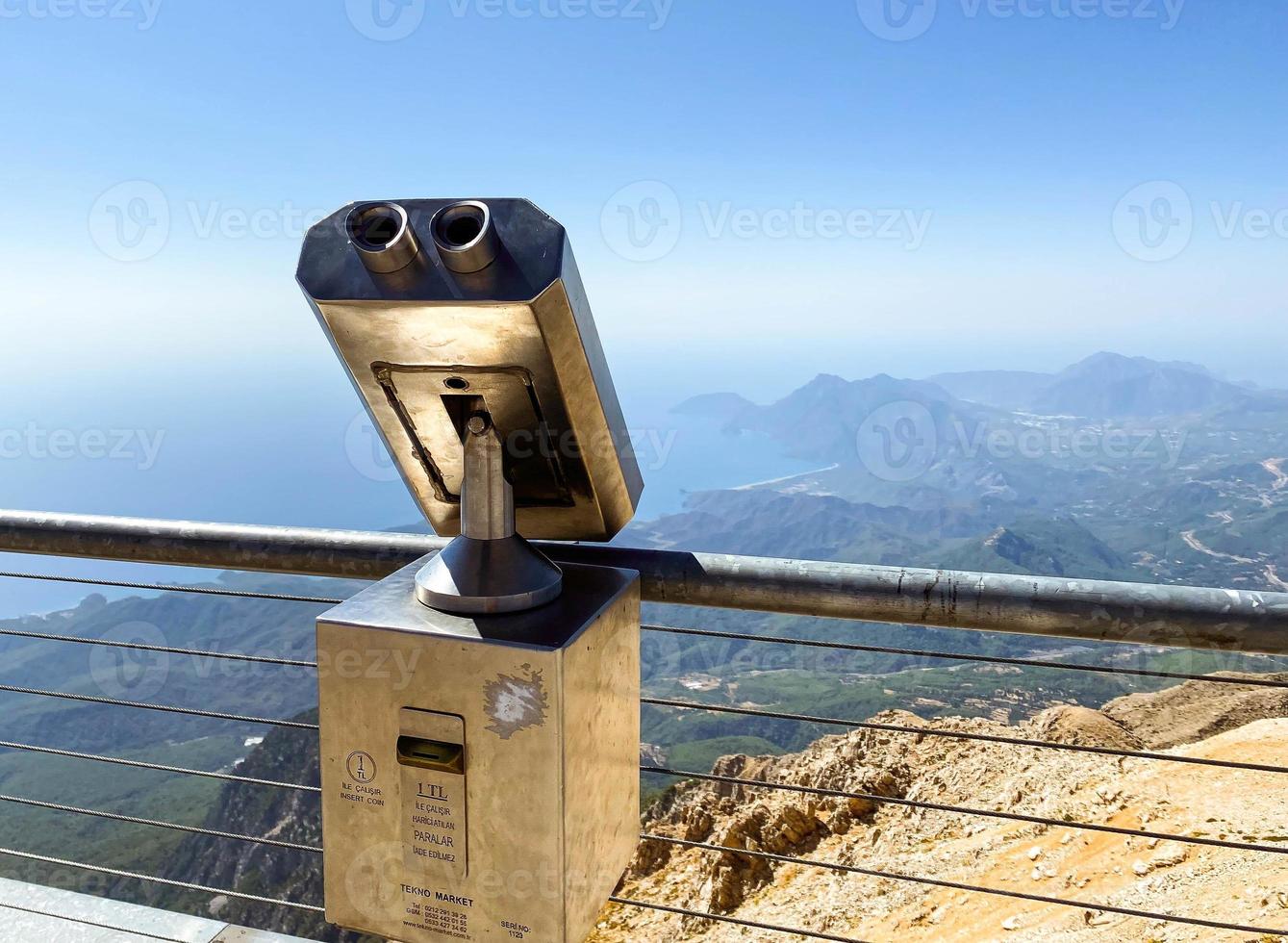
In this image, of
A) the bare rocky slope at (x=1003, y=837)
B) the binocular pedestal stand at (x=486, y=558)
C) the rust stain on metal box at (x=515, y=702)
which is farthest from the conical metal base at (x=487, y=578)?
the bare rocky slope at (x=1003, y=837)

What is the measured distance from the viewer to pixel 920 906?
5.14 metres

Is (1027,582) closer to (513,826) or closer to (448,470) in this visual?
(513,826)

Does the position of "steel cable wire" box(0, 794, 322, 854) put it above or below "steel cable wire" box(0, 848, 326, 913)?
above

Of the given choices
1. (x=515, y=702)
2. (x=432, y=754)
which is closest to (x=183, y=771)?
(x=432, y=754)

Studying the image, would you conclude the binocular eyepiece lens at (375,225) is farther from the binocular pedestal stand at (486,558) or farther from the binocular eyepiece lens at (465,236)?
the binocular pedestal stand at (486,558)

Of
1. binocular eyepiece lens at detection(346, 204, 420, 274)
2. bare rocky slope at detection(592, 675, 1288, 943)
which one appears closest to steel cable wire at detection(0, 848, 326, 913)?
binocular eyepiece lens at detection(346, 204, 420, 274)

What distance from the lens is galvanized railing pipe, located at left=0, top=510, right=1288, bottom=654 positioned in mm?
1109

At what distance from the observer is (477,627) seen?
43.5 inches

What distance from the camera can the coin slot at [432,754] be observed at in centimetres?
109

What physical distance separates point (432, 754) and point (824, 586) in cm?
60

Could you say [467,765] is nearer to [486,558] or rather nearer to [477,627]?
[477,627]

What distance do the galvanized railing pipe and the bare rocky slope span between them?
1.85 metres

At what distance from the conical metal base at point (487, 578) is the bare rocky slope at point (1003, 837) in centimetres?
199

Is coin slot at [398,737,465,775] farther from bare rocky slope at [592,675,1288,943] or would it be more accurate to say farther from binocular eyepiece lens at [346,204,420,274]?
bare rocky slope at [592,675,1288,943]
